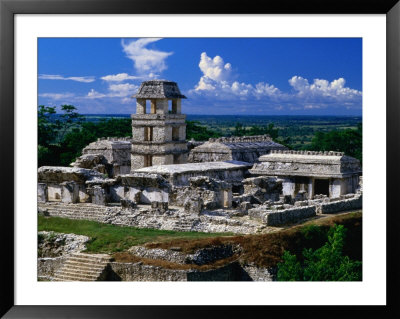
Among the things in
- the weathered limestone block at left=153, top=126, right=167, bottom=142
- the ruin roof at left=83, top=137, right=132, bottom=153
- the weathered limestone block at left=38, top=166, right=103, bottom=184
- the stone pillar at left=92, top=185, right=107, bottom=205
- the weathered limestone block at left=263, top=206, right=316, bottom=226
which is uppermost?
the weathered limestone block at left=153, top=126, right=167, bottom=142

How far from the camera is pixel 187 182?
1150 inches

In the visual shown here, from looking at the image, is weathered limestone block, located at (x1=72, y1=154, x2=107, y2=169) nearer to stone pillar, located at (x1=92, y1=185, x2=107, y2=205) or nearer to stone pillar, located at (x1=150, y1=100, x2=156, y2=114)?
stone pillar, located at (x1=150, y1=100, x2=156, y2=114)

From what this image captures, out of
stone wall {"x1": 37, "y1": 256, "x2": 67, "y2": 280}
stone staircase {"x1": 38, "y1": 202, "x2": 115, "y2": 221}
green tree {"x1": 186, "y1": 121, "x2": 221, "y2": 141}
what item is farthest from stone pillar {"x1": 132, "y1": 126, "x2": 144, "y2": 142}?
green tree {"x1": 186, "y1": 121, "x2": 221, "y2": 141}

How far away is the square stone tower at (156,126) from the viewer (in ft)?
115

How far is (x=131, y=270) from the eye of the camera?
19828 mm

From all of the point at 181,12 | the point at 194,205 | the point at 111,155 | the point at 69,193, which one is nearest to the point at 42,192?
the point at 69,193

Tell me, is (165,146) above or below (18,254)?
above

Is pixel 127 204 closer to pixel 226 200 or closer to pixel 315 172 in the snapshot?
pixel 226 200

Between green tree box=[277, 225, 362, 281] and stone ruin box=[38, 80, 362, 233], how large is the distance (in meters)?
2.42

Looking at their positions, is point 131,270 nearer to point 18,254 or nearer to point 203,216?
point 203,216

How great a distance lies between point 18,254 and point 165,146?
21.8 metres

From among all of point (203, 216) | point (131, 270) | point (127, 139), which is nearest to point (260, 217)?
point (203, 216)

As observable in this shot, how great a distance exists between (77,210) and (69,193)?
1349mm

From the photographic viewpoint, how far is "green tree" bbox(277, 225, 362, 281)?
1809 cm
